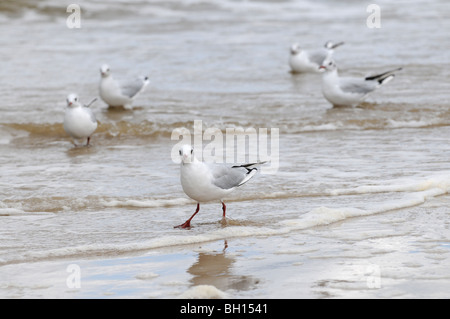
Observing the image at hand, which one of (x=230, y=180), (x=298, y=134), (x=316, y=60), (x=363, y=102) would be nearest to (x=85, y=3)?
(x=316, y=60)

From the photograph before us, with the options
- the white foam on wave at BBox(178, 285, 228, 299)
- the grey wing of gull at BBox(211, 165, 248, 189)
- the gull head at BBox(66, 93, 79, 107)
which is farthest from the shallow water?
the gull head at BBox(66, 93, 79, 107)

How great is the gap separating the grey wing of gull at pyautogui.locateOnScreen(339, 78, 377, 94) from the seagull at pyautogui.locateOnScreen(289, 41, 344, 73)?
3.03 metres

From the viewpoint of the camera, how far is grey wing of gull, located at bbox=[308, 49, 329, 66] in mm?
14961

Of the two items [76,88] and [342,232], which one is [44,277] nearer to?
[342,232]

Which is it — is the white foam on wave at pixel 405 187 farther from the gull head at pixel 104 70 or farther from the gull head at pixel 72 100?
the gull head at pixel 104 70

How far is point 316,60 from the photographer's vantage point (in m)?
15.1

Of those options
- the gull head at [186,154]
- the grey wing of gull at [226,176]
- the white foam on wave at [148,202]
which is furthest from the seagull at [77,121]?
the gull head at [186,154]

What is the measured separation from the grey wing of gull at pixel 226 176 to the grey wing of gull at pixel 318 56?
30.0ft

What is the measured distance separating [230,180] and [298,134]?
4021mm

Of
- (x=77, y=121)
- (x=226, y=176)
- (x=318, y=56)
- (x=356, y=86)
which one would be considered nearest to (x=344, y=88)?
(x=356, y=86)

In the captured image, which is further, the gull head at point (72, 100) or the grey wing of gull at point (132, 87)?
the grey wing of gull at point (132, 87)

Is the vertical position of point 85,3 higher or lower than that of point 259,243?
higher

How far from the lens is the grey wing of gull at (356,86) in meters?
11.5

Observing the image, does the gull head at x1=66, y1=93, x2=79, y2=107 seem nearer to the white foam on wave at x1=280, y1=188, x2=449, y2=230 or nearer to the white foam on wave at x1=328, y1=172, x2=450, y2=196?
the white foam on wave at x1=328, y1=172, x2=450, y2=196
